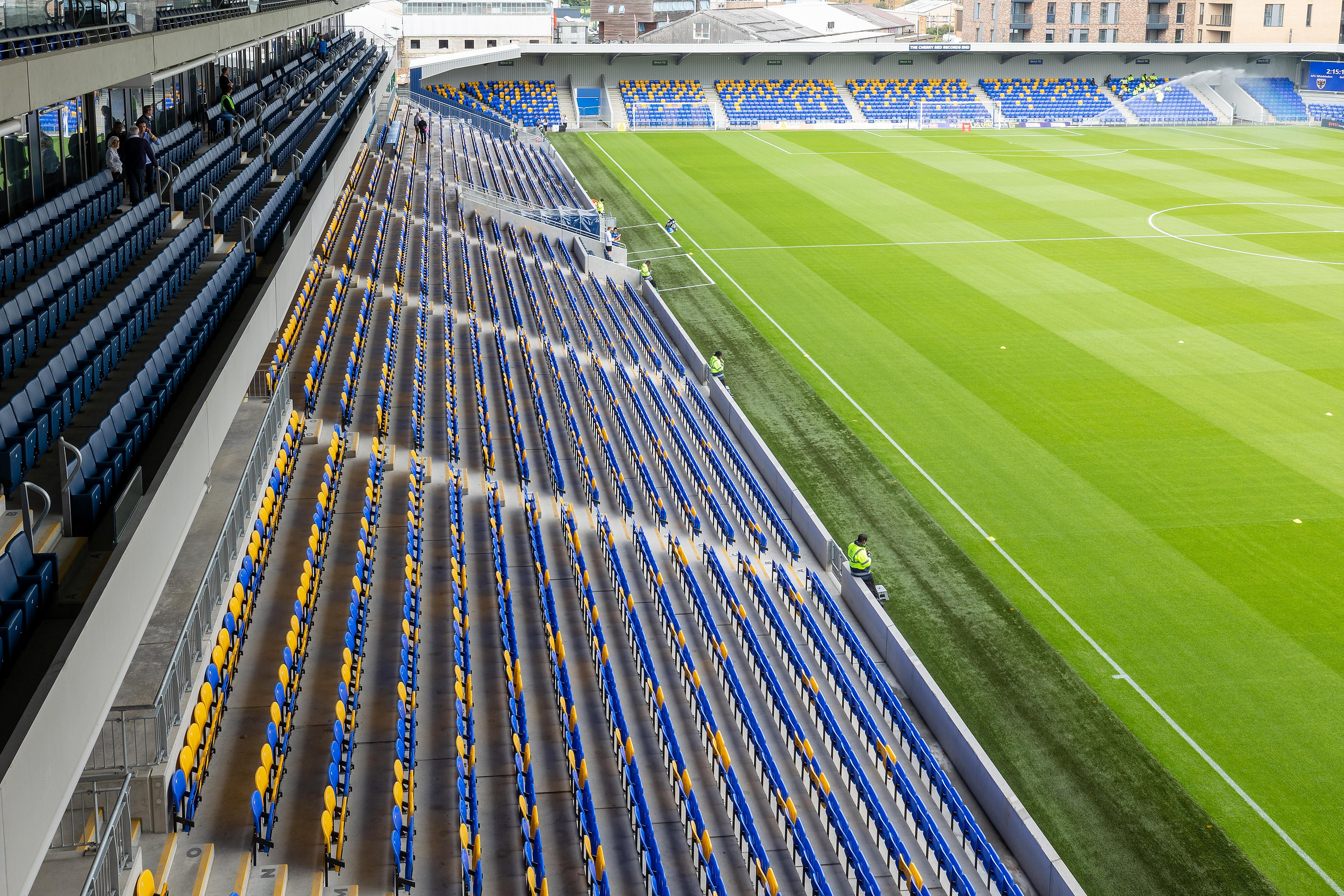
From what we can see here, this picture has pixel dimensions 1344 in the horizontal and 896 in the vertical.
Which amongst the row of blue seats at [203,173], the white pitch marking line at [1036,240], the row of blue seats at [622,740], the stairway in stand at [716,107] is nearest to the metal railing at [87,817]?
the row of blue seats at [622,740]

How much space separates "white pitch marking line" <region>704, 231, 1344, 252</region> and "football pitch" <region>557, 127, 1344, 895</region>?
0.14 m

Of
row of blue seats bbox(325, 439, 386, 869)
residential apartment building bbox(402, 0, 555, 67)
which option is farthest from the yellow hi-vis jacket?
Result: residential apartment building bbox(402, 0, 555, 67)

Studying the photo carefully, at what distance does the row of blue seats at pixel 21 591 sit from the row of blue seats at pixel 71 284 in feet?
9.22

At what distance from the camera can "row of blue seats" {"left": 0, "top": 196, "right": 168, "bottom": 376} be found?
8.82 meters

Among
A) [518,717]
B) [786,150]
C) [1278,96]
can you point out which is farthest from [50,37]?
[1278,96]

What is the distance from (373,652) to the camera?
33.8 ft

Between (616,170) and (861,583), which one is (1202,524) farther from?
(616,170)

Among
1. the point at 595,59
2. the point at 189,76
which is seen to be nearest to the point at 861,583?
the point at 189,76

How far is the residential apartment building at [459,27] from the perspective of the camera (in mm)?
76438

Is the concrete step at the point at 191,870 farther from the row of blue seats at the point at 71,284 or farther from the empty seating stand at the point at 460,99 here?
the empty seating stand at the point at 460,99

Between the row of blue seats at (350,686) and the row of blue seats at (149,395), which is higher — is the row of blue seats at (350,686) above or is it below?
below

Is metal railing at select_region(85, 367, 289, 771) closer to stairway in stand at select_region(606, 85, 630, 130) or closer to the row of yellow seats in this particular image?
the row of yellow seats

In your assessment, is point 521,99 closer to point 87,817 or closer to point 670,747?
point 670,747

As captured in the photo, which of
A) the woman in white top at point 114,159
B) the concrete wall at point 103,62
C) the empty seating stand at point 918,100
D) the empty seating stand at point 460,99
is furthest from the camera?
the empty seating stand at point 918,100
